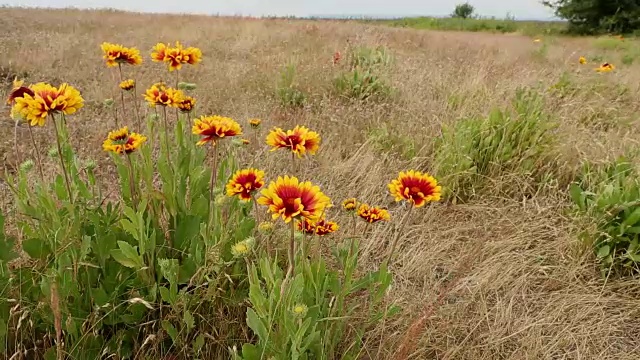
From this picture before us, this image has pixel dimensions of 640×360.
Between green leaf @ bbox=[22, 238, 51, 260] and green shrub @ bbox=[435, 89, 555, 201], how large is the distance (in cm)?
199

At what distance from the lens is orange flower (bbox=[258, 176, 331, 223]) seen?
1.00 meters

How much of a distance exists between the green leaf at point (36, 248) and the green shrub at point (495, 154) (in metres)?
1.99

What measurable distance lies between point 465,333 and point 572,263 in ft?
2.47

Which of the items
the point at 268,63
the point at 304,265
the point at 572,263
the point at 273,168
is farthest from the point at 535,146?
the point at 268,63

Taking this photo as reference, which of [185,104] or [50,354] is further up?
[185,104]

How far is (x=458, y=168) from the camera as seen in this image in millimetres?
2613

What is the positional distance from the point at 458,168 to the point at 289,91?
195 cm

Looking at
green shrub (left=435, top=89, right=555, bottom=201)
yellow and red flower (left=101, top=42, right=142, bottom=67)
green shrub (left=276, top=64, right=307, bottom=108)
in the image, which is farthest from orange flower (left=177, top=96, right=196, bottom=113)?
green shrub (left=276, top=64, right=307, bottom=108)

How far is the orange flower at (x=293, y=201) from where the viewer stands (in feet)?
3.29

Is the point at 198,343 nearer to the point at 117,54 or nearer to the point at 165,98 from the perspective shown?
the point at 165,98

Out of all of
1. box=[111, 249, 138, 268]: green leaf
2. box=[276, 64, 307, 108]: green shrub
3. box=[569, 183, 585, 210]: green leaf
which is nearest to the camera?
box=[111, 249, 138, 268]: green leaf

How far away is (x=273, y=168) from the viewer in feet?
8.81

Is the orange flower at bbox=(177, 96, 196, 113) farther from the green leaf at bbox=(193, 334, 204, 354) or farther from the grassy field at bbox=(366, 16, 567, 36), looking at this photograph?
the grassy field at bbox=(366, 16, 567, 36)

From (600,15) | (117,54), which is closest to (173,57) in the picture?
(117,54)
